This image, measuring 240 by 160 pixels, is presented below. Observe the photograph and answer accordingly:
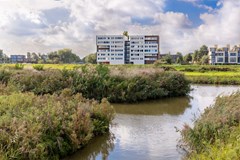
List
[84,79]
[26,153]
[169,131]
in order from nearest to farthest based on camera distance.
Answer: [26,153] → [169,131] → [84,79]

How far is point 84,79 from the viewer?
19.3 metres

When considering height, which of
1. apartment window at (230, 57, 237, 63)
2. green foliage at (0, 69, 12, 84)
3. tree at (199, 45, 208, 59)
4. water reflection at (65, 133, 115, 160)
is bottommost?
water reflection at (65, 133, 115, 160)

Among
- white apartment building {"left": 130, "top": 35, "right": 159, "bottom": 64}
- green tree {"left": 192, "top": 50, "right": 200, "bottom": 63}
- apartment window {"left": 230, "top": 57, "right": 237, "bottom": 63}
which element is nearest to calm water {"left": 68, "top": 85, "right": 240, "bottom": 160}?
white apartment building {"left": 130, "top": 35, "right": 159, "bottom": 64}

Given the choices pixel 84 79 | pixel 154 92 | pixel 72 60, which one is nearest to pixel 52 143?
pixel 84 79

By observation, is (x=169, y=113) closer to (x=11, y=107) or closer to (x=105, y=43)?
(x=11, y=107)

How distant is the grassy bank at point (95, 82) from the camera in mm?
19109

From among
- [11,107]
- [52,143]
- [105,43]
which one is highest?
[105,43]

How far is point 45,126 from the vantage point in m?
7.91

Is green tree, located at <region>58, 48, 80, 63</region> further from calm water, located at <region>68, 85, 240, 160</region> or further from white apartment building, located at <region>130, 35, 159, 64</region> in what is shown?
calm water, located at <region>68, 85, 240, 160</region>

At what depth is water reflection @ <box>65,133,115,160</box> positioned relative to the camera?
Answer: 28.7 ft

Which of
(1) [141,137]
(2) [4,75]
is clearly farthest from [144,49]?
(1) [141,137]

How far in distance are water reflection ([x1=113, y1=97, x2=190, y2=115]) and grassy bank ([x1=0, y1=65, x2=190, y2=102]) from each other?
37.5 inches

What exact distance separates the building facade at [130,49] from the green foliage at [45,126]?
90578mm

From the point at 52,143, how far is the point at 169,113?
8.91m
